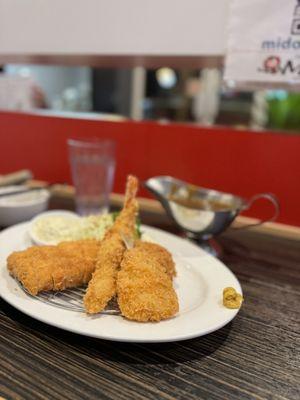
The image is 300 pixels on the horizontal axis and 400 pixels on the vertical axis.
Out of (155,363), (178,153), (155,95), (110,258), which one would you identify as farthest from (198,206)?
(155,95)

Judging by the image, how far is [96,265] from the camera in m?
0.73

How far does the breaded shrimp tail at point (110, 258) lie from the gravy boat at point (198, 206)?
0.47 feet

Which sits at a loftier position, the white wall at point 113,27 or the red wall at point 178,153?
the white wall at point 113,27

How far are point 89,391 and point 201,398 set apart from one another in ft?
0.48

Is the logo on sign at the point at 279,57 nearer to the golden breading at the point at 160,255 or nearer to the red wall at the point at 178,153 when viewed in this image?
the red wall at the point at 178,153

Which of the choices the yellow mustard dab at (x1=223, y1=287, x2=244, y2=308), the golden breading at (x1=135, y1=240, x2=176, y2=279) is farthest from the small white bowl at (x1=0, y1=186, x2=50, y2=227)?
the yellow mustard dab at (x1=223, y1=287, x2=244, y2=308)

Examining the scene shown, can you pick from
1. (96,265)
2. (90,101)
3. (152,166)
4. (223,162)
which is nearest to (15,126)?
(152,166)

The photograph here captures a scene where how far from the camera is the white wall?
1.04 metres

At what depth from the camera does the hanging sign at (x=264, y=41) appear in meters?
0.98

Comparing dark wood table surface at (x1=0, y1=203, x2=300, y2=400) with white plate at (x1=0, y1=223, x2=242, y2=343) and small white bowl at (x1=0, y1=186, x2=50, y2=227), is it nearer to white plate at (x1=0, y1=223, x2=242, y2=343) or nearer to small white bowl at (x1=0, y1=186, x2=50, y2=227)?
white plate at (x1=0, y1=223, x2=242, y2=343)

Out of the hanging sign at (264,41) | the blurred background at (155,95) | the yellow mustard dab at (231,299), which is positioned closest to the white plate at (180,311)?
the yellow mustard dab at (231,299)

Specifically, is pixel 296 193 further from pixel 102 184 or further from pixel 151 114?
pixel 151 114

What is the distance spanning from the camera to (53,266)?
70 cm

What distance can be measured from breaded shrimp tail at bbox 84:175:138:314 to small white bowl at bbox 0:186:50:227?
338 mm
